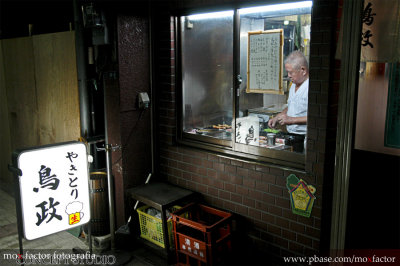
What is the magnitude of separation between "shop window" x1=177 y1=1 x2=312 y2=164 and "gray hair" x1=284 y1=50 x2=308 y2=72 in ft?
0.21

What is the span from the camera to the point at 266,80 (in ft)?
18.5

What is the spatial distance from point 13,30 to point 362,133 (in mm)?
9666

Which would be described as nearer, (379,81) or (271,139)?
(379,81)

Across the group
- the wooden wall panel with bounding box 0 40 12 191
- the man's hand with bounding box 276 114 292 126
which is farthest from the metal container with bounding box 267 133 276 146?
the wooden wall panel with bounding box 0 40 12 191

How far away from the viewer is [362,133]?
3.97 meters

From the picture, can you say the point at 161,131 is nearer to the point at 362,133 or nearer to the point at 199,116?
the point at 199,116

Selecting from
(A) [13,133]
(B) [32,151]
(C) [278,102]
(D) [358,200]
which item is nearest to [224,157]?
(C) [278,102]

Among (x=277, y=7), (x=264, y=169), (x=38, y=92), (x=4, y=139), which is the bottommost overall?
(x=4, y=139)

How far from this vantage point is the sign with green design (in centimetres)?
504

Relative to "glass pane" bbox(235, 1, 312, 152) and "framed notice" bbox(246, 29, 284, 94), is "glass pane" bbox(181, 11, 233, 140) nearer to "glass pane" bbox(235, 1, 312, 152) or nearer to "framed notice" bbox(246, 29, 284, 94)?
"glass pane" bbox(235, 1, 312, 152)

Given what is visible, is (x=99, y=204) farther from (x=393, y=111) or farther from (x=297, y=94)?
(x=393, y=111)

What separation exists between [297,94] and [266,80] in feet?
1.75

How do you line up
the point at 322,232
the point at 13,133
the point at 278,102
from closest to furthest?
1. the point at 322,232
2. the point at 278,102
3. the point at 13,133

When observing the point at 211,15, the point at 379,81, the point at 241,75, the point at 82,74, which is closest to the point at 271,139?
the point at 241,75
